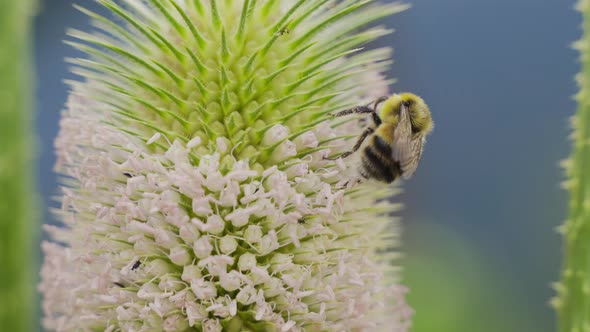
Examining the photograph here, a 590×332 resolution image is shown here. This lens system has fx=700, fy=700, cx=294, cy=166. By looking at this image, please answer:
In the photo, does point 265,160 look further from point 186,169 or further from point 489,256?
point 489,256

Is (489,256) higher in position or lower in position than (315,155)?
higher

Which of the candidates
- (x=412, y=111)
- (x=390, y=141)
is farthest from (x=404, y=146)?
(x=412, y=111)

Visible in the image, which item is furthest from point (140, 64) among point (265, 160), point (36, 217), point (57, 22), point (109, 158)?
point (57, 22)

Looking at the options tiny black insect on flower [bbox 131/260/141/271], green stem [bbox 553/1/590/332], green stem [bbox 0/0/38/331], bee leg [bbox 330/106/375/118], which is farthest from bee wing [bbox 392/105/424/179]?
green stem [bbox 0/0/38/331]

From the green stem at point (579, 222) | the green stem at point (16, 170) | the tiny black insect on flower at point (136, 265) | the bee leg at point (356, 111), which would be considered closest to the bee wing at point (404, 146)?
the bee leg at point (356, 111)

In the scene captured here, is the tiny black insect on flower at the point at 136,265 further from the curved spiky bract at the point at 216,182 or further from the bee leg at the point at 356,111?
the bee leg at the point at 356,111

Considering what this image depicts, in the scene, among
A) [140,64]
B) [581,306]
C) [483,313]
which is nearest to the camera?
[140,64]

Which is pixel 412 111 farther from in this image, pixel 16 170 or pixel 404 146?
pixel 16 170
